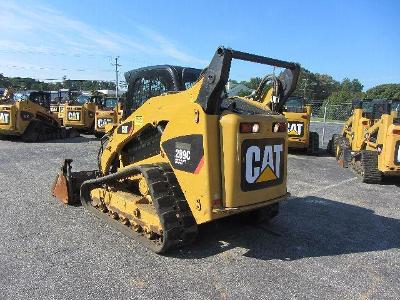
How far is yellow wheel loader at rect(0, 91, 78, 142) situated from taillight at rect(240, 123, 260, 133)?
43.8ft

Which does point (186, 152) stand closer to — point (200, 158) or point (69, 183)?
point (200, 158)

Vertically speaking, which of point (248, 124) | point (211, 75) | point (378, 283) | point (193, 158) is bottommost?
point (378, 283)

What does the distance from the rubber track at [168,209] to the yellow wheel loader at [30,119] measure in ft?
40.8

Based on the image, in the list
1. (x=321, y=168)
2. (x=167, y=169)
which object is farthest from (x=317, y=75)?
(x=167, y=169)

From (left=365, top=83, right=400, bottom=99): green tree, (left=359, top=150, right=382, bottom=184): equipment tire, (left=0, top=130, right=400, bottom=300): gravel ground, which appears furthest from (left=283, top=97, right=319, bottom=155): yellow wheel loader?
(left=365, top=83, right=400, bottom=99): green tree

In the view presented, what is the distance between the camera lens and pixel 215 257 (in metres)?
4.56

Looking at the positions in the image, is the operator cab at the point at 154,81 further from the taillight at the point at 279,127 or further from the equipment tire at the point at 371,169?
the equipment tire at the point at 371,169

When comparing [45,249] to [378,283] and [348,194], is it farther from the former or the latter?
[348,194]

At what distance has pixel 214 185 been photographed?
13.9 ft

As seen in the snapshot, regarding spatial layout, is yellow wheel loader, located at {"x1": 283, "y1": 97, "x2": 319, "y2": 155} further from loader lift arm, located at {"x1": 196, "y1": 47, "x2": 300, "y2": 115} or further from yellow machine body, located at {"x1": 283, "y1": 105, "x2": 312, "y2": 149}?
loader lift arm, located at {"x1": 196, "y1": 47, "x2": 300, "y2": 115}

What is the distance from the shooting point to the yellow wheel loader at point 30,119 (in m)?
15.4

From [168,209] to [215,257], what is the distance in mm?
778

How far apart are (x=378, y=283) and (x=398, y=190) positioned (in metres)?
5.22

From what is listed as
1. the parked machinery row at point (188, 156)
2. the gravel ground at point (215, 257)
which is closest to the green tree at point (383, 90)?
the gravel ground at point (215, 257)
